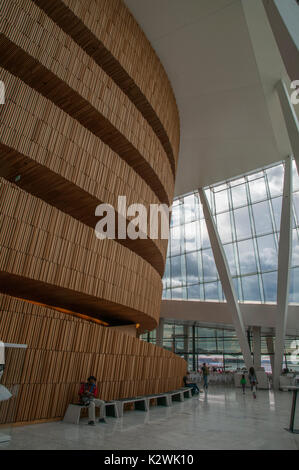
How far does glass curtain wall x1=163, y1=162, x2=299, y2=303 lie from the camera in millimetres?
24875

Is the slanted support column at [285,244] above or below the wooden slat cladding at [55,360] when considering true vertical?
above

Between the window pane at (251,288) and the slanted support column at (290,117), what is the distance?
48.9 ft

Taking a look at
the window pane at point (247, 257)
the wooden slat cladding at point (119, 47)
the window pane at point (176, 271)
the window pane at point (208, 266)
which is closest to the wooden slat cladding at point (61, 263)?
the wooden slat cladding at point (119, 47)

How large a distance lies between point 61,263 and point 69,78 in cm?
521

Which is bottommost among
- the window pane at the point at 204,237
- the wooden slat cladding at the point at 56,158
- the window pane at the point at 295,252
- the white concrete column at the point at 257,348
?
the white concrete column at the point at 257,348

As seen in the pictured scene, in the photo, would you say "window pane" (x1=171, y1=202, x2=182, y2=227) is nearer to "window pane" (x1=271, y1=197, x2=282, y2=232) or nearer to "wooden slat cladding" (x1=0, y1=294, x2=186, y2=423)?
"window pane" (x1=271, y1=197, x2=282, y2=232)

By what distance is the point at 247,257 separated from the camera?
2609 cm

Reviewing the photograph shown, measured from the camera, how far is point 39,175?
28.6ft

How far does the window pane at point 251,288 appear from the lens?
81.2 ft

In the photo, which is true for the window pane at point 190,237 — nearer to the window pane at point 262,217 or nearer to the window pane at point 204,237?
the window pane at point 204,237

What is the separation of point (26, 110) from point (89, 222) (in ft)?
14.6

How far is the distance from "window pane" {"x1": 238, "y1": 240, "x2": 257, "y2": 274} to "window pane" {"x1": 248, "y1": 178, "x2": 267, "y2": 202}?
3.72 metres

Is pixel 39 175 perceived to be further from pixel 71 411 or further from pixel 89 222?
pixel 71 411

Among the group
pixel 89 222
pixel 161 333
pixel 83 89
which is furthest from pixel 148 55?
pixel 161 333
